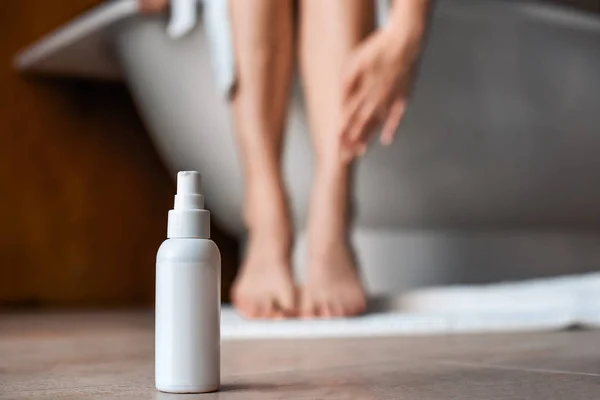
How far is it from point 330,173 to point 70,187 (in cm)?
72

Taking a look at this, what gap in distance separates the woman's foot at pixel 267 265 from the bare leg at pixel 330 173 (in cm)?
3

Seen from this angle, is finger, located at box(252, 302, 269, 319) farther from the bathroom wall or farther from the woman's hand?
the bathroom wall

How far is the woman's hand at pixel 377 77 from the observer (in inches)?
45.2

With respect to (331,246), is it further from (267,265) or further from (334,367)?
(334,367)

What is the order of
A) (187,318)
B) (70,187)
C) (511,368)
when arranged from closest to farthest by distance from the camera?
(187,318) < (511,368) < (70,187)

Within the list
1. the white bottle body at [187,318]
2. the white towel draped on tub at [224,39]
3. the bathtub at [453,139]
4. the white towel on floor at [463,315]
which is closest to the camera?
the white bottle body at [187,318]

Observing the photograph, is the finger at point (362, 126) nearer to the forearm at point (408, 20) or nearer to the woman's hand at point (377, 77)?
the woman's hand at point (377, 77)

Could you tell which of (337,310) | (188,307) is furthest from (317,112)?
(188,307)

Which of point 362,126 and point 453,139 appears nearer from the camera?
point 362,126

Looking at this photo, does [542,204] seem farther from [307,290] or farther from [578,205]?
[307,290]

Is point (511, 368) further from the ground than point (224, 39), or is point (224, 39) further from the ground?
point (224, 39)

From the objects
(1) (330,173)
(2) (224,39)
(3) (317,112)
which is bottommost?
(1) (330,173)

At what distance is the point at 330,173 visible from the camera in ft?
3.99

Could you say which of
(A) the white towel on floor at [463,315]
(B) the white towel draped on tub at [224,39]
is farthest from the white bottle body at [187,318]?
(B) the white towel draped on tub at [224,39]
